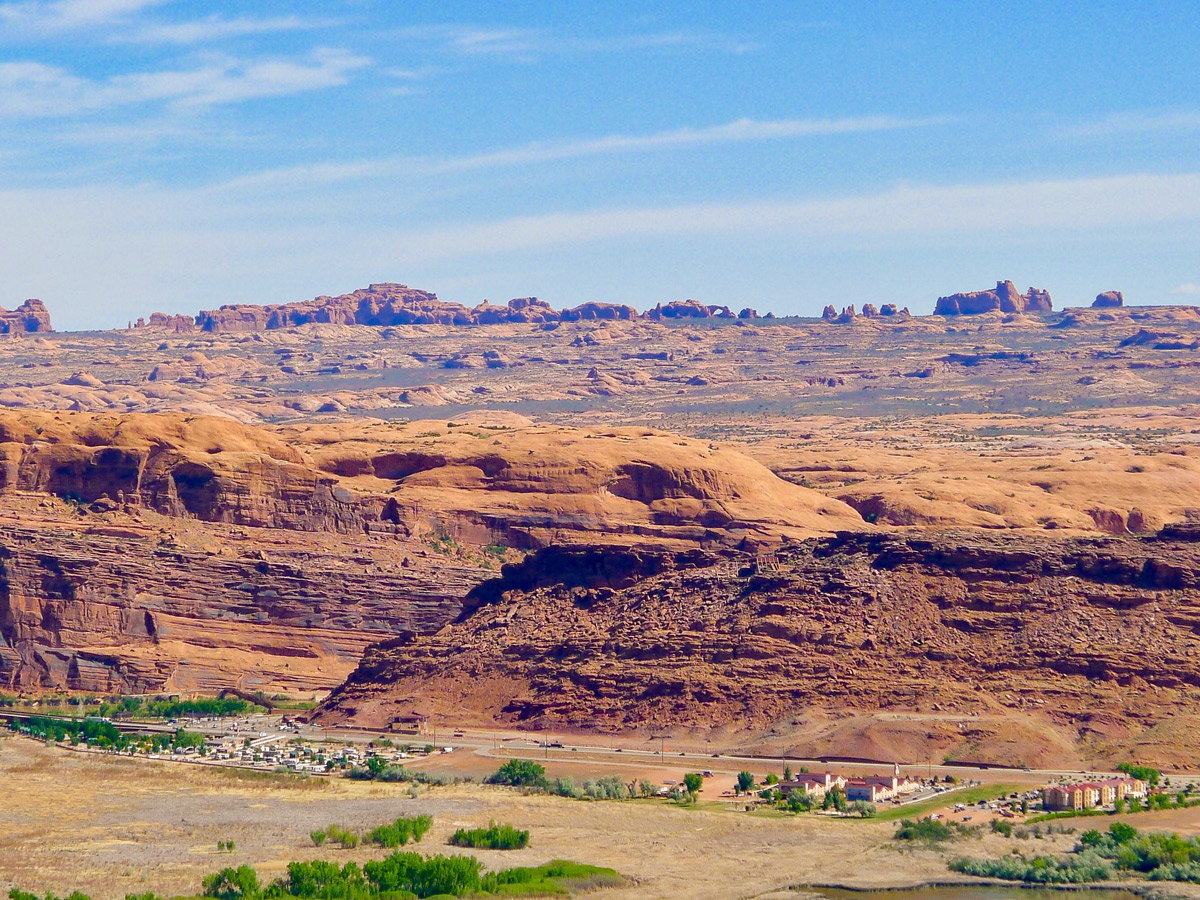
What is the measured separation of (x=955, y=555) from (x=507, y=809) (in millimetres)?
22967

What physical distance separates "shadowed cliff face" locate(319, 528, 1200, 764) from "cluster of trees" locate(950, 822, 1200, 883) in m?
11.7

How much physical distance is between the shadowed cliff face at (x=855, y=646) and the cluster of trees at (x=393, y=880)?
19.3m

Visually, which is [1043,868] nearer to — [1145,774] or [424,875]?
[1145,774]

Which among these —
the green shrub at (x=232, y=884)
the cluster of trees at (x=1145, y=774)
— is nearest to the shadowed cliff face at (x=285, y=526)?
the cluster of trees at (x=1145, y=774)

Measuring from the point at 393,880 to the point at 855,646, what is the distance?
89.1 ft

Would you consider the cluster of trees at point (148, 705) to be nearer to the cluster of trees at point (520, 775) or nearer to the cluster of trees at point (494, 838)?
the cluster of trees at point (520, 775)

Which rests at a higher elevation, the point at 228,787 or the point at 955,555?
the point at 955,555

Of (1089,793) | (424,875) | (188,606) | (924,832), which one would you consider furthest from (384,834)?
(188,606)

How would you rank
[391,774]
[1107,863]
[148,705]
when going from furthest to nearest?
[148,705] < [391,774] < [1107,863]

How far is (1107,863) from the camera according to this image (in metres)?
56.7

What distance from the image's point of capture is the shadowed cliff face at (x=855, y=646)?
72188 millimetres

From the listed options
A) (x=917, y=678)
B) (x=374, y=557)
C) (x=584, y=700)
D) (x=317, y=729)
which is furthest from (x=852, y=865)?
(x=374, y=557)

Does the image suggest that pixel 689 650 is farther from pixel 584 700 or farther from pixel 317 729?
pixel 317 729

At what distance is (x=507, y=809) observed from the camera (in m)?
65.4
